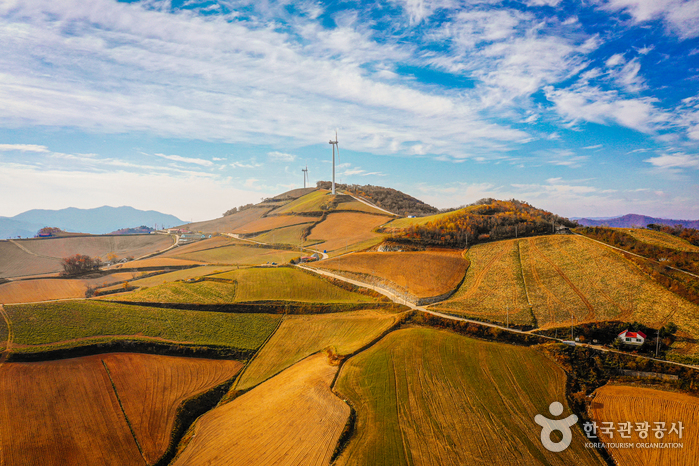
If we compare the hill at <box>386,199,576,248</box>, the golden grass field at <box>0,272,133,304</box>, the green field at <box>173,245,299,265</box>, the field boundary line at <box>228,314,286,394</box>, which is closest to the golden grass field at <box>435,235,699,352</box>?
the hill at <box>386,199,576,248</box>

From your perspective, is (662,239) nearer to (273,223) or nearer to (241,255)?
(241,255)

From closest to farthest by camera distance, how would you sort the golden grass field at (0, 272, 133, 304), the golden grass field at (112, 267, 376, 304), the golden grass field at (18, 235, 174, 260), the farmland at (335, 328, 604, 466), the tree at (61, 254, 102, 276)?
the farmland at (335, 328, 604, 466) → the golden grass field at (112, 267, 376, 304) → the golden grass field at (0, 272, 133, 304) → the tree at (61, 254, 102, 276) → the golden grass field at (18, 235, 174, 260)

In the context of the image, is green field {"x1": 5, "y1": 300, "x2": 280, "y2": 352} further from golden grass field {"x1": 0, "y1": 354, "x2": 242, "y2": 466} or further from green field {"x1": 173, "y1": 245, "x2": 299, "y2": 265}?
green field {"x1": 173, "y1": 245, "x2": 299, "y2": 265}

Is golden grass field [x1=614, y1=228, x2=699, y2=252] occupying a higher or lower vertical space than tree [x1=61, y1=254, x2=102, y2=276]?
higher

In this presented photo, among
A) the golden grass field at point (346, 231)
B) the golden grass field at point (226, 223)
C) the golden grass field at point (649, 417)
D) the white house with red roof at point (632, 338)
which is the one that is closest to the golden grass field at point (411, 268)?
the golden grass field at point (346, 231)

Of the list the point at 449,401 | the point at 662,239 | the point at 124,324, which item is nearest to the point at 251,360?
the point at 124,324

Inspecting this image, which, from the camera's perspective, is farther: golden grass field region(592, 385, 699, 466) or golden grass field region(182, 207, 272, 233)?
golden grass field region(182, 207, 272, 233)

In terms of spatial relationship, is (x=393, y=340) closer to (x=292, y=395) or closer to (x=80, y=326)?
(x=292, y=395)
